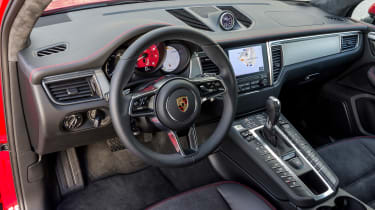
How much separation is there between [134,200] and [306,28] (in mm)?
1562

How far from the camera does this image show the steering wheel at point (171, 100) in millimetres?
1163

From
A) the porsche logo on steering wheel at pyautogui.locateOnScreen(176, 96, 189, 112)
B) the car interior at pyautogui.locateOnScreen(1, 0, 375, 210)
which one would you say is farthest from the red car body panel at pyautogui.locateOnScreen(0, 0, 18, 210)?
the porsche logo on steering wheel at pyautogui.locateOnScreen(176, 96, 189, 112)

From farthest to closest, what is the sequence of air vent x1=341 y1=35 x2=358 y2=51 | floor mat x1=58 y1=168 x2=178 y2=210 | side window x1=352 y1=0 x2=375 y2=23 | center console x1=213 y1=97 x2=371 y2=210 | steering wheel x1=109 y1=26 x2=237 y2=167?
side window x1=352 y1=0 x2=375 y2=23
air vent x1=341 y1=35 x2=358 y2=51
floor mat x1=58 y1=168 x2=178 y2=210
center console x1=213 y1=97 x2=371 y2=210
steering wheel x1=109 y1=26 x2=237 y2=167

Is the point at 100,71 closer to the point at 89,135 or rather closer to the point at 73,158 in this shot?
the point at 89,135

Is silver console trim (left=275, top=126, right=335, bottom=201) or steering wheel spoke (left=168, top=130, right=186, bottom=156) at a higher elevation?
steering wheel spoke (left=168, top=130, right=186, bottom=156)

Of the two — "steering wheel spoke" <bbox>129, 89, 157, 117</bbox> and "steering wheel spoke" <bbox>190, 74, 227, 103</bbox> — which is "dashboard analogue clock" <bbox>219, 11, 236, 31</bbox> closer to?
"steering wheel spoke" <bbox>190, 74, 227, 103</bbox>

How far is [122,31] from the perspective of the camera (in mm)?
1378

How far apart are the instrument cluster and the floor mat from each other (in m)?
0.92

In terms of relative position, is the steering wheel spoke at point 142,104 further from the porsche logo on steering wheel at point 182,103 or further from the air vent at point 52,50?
the air vent at point 52,50

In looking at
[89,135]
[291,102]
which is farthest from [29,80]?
[291,102]

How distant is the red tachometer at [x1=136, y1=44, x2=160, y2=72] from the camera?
1.43 metres

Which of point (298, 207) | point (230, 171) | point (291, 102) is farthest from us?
point (291, 102)

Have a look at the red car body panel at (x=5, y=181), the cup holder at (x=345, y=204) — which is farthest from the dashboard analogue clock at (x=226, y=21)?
the red car body panel at (x=5, y=181)

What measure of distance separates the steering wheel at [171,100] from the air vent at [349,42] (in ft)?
4.86
